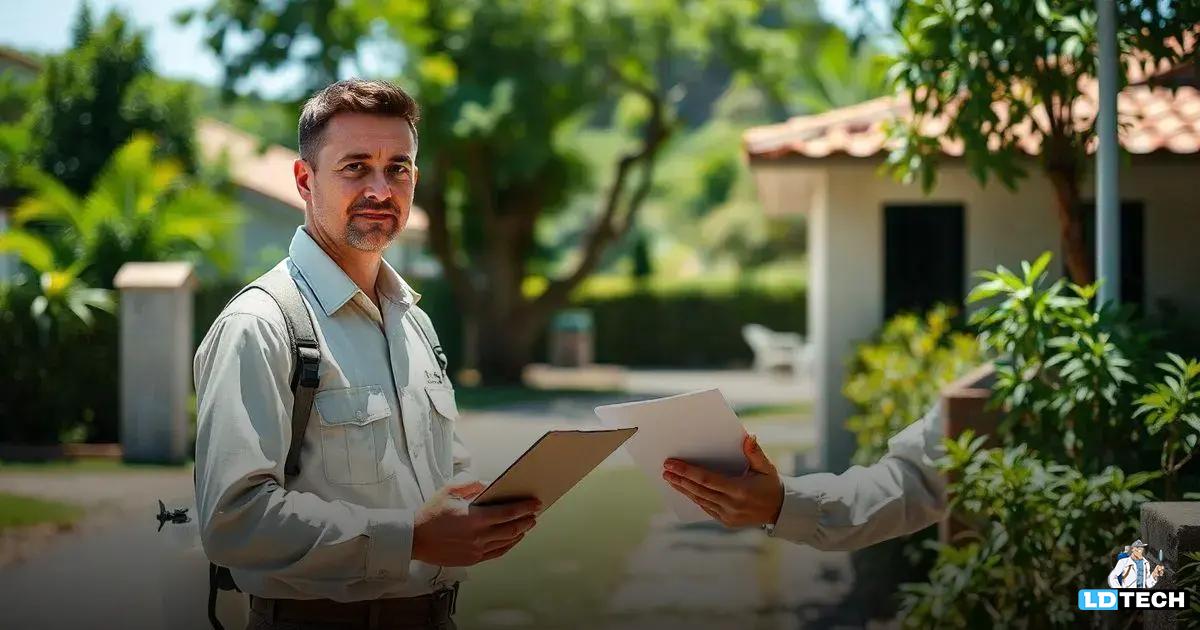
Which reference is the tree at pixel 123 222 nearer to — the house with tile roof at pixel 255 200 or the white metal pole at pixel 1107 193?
the house with tile roof at pixel 255 200

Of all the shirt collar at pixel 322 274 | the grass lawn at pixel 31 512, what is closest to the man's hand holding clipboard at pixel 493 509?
the shirt collar at pixel 322 274

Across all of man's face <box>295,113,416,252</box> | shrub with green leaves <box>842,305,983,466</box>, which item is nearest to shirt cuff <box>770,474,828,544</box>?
man's face <box>295,113,416,252</box>

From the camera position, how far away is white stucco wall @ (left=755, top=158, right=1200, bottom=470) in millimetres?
11406

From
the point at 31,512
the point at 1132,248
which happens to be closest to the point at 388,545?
the point at 31,512

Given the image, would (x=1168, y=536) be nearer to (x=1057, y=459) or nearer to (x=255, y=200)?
(x=1057, y=459)

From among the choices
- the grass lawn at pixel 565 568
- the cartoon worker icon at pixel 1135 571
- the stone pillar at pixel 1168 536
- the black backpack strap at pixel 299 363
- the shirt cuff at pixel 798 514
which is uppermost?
the black backpack strap at pixel 299 363

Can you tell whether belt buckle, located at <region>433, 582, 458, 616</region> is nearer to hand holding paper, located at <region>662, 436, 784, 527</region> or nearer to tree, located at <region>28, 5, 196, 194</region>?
hand holding paper, located at <region>662, 436, 784, 527</region>

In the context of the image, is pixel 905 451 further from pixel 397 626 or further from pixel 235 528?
pixel 235 528

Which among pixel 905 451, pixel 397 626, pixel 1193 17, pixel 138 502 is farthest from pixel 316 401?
pixel 138 502

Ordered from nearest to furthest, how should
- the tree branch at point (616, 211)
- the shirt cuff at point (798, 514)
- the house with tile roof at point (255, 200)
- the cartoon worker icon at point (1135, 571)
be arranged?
the shirt cuff at point (798, 514) < the cartoon worker icon at point (1135, 571) < the house with tile roof at point (255, 200) < the tree branch at point (616, 211)

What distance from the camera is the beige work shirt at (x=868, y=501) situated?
11.6 ft

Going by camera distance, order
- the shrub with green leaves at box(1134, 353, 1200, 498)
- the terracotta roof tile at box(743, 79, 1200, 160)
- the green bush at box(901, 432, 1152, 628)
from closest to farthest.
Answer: the shrub with green leaves at box(1134, 353, 1200, 498) < the green bush at box(901, 432, 1152, 628) < the terracotta roof tile at box(743, 79, 1200, 160)

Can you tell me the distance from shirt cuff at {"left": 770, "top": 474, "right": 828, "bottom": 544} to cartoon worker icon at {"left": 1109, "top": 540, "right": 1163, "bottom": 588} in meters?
1.18

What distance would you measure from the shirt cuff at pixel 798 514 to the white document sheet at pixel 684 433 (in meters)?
Result: 0.16
